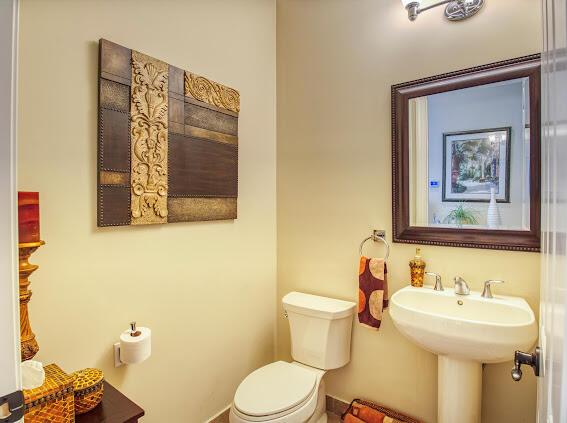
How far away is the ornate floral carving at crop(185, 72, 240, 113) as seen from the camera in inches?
68.8

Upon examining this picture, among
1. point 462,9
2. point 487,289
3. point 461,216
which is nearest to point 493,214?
point 461,216

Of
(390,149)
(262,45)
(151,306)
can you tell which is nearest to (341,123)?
(390,149)

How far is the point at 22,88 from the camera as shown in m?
1.20

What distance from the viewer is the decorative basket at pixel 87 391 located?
1.09 meters

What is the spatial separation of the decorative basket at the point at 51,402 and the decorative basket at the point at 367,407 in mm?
1495

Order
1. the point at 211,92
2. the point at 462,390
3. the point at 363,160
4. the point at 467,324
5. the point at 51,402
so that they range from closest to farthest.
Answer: the point at 51,402
the point at 467,324
the point at 462,390
the point at 211,92
the point at 363,160

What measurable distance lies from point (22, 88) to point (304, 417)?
185 centimetres

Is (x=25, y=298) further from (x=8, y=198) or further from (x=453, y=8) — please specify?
(x=453, y=8)

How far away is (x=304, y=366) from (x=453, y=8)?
2140mm

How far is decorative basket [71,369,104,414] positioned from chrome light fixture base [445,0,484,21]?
7.41 feet

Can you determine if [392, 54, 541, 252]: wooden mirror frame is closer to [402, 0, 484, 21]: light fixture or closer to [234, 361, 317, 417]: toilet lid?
[402, 0, 484, 21]: light fixture

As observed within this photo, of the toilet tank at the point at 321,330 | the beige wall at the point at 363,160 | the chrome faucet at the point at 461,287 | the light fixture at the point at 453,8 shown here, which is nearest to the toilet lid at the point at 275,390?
the toilet tank at the point at 321,330

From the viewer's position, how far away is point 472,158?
1646mm

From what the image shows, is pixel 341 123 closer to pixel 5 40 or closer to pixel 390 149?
pixel 390 149
